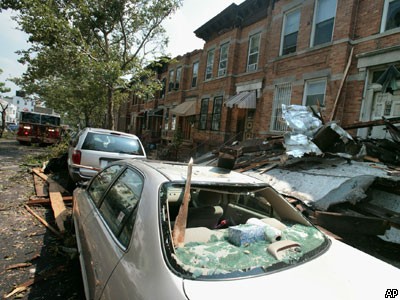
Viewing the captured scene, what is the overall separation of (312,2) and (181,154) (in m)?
10.2

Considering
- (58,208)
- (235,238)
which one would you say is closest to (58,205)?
(58,208)

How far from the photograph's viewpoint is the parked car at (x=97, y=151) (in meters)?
5.99

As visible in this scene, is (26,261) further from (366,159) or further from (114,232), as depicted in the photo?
(366,159)

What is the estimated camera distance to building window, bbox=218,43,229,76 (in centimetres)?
1498

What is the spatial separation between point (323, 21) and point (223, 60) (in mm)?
6366

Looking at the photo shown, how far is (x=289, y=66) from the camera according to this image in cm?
1070

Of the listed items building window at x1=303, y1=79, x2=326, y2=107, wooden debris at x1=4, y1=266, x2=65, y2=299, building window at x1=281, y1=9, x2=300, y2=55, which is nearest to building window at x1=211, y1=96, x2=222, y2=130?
building window at x1=281, y1=9, x2=300, y2=55

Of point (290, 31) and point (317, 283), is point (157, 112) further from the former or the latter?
point (317, 283)

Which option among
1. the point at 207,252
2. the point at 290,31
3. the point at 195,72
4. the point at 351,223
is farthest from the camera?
the point at 195,72

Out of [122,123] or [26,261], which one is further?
[122,123]

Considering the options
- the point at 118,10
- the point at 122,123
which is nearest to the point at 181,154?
the point at 118,10

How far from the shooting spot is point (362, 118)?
27.5 ft

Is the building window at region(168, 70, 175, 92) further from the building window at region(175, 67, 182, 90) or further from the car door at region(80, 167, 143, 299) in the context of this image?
the car door at region(80, 167, 143, 299)

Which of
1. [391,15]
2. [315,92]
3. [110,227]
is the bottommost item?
[110,227]
